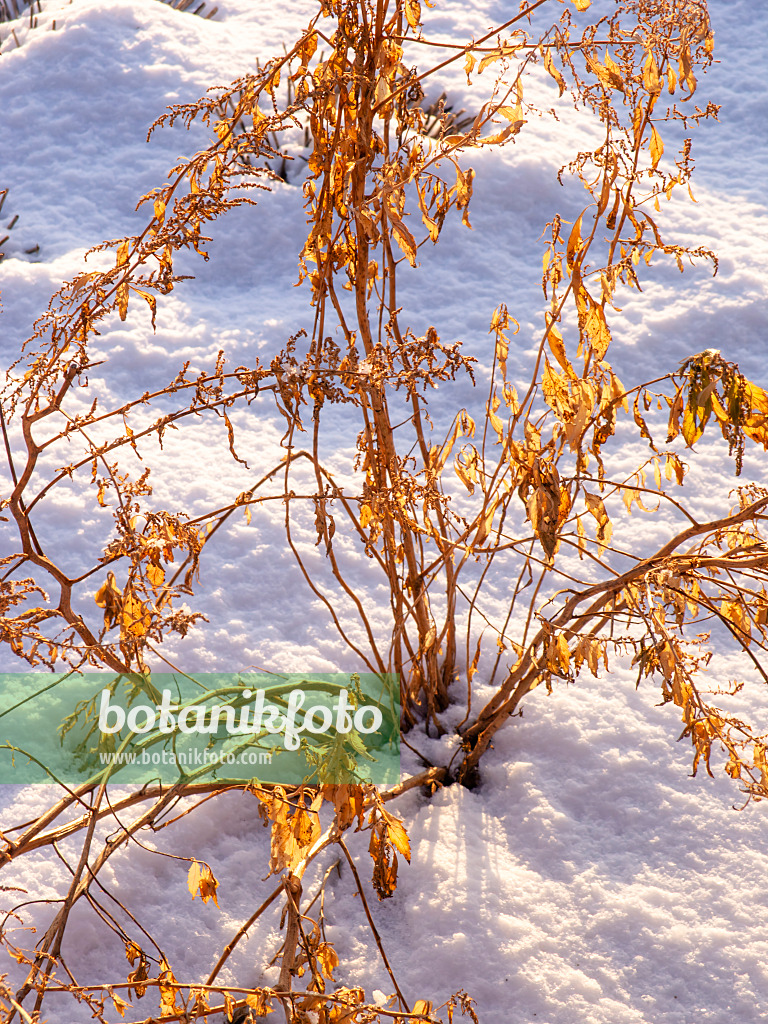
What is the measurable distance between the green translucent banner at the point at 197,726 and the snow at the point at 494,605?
0.22 ft

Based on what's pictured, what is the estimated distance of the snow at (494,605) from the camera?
1.12m

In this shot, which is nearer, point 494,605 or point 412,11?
point 412,11

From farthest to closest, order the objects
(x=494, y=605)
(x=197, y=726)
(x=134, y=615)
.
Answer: (x=494, y=605) < (x=197, y=726) < (x=134, y=615)

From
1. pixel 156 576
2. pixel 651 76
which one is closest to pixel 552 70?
pixel 651 76

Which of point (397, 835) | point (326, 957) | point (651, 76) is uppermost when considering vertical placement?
point (651, 76)

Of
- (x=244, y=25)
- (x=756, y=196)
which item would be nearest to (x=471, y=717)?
(x=756, y=196)

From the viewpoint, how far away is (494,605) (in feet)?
5.40

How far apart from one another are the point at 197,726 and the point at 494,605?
0.68 m

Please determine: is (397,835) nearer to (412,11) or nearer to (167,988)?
(167,988)

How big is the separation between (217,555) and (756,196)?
6.88 feet

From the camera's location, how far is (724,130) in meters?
2.96

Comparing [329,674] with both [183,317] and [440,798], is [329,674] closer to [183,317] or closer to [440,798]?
[440,798]

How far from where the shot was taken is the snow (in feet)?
3.67

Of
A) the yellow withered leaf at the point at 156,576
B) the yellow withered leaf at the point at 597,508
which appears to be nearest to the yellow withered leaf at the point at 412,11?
the yellow withered leaf at the point at 597,508
